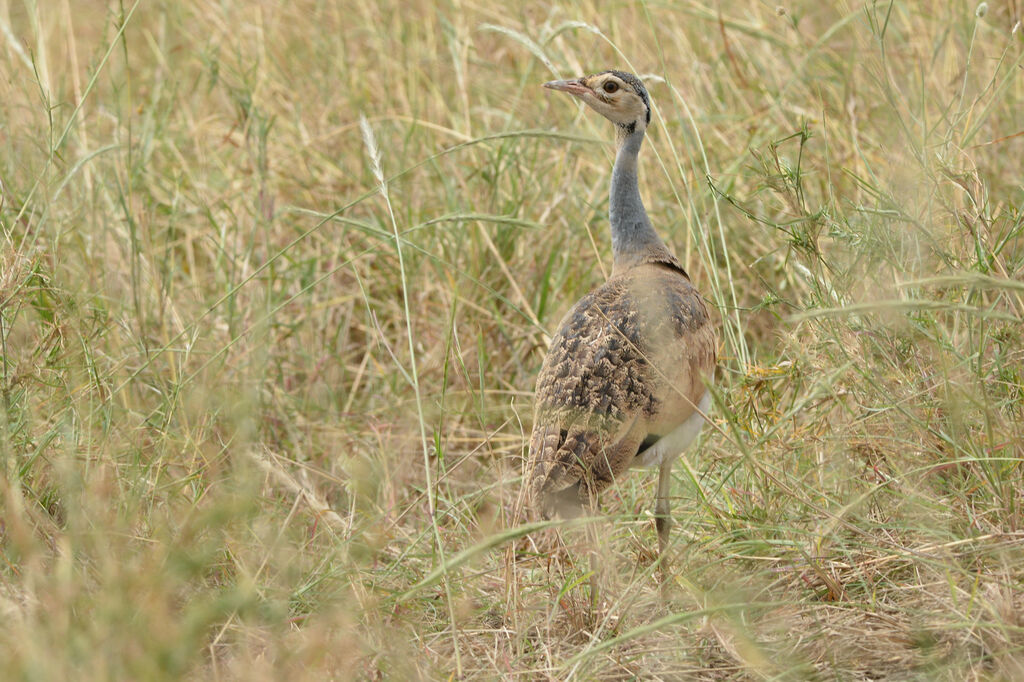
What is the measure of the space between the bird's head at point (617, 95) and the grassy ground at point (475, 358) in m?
0.18

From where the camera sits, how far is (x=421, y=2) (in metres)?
6.36

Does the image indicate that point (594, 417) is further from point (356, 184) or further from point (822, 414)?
point (356, 184)

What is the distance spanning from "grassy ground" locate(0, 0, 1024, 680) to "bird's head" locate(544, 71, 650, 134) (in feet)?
0.58

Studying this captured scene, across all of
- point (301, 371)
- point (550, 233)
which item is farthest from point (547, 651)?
point (550, 233)

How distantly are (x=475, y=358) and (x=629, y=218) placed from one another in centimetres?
113

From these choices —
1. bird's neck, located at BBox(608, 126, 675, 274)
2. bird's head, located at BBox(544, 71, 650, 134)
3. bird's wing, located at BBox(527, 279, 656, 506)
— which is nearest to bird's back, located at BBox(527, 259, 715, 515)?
bird's wing, located at BBox(527, 279, 656, 506)

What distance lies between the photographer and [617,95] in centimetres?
395

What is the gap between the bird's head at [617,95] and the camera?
155 inches

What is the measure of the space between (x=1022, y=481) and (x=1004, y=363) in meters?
0.34

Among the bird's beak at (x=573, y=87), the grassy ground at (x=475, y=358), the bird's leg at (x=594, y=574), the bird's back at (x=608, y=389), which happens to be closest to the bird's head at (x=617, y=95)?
the bird's beak at (x=573, y=87)

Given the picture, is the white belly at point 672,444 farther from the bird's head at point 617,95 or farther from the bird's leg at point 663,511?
the bird's head at point 617,95

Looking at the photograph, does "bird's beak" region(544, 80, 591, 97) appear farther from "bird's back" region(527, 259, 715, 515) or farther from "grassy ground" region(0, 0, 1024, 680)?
"bird's back" region(527, 259, 715, 515)

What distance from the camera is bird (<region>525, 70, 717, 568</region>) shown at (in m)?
3.07

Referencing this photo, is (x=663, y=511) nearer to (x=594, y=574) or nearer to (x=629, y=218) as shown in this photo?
(x=594, y=574)
